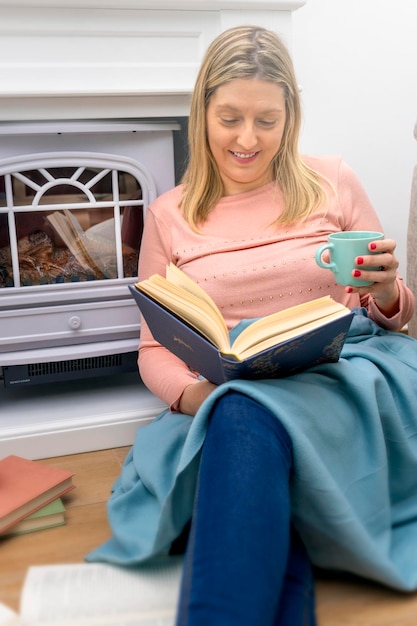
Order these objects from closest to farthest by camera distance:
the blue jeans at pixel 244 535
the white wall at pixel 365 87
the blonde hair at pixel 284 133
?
the blue jeans at pixel 244 535 → the blonde hair at pixel 284 133 → the white wall at pixel 365 87

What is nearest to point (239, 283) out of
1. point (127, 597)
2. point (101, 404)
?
point (101, 404)

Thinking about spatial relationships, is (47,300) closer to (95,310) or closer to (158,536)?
(95,310)

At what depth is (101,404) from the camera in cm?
177

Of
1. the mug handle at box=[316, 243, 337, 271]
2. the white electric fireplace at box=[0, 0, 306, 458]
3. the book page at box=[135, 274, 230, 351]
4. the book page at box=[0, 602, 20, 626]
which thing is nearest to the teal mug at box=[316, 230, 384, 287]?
the mug handle at box=[316, 243, 337, 271]

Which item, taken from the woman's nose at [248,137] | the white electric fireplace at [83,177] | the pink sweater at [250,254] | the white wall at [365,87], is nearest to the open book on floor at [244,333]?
the pink sweater at [250,254]

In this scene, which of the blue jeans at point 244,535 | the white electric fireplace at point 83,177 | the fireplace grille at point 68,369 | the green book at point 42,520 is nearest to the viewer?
the blue jeans at point 244,535

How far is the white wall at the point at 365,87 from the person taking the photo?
2.18 m

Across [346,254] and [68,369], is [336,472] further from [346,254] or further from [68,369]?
[68,369]

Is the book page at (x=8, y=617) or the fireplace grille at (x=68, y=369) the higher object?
the fireplace grille at (x=68, y=369)

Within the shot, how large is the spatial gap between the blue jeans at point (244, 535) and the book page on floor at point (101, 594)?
193 millimetres

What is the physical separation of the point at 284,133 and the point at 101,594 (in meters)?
0.95

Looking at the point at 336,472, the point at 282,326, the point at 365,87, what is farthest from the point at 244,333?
the point at 365,87

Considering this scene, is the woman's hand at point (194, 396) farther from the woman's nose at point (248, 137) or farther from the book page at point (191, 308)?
the woman's nose at point (248, 137)

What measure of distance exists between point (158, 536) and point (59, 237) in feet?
2.68
